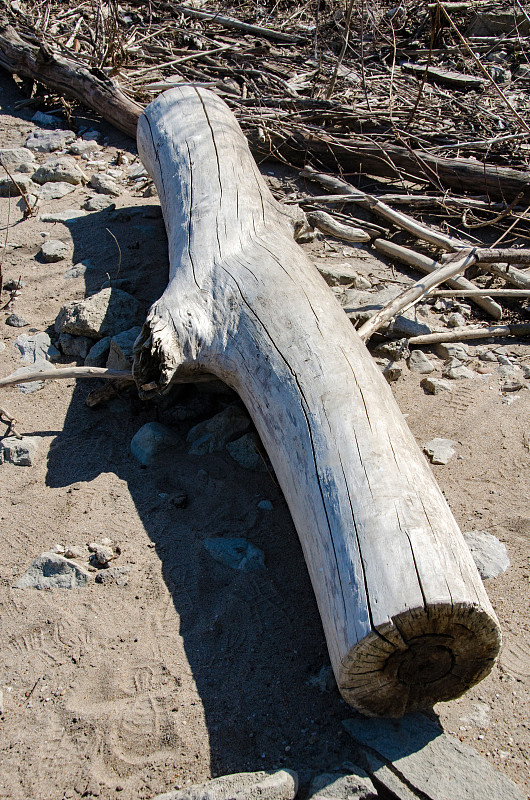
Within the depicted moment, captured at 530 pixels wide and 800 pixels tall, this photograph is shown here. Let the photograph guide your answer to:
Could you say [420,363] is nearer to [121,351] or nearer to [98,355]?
[121,351]

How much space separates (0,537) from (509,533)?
215 centimetres

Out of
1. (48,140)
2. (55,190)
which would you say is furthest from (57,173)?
(48,140)

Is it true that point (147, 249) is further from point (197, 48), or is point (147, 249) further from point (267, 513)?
point (197, 48)

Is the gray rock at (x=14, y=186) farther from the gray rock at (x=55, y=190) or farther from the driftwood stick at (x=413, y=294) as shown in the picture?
the driftwood stick at (x=413, y=294)

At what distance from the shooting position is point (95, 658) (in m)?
2.31

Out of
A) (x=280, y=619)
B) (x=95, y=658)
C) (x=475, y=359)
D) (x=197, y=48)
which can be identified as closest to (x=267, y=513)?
(x=280, y=619)

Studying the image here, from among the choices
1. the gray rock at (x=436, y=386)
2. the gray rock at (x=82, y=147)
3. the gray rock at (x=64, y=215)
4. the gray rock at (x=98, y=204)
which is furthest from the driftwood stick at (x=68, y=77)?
the gray rock at (x=436, y=386)

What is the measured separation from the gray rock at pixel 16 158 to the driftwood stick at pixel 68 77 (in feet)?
3.16

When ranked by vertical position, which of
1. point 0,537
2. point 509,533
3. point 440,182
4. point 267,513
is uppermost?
point 440,182

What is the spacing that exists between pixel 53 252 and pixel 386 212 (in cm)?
244

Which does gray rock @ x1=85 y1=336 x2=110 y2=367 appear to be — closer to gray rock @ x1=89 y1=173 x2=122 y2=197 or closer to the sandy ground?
the sandy ground

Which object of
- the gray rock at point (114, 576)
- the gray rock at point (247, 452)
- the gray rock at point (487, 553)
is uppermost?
the gray rock at point (487, 553)

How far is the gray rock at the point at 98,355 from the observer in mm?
3686

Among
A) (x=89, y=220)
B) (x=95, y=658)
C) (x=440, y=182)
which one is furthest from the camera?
Result: (x=440, y=182)
